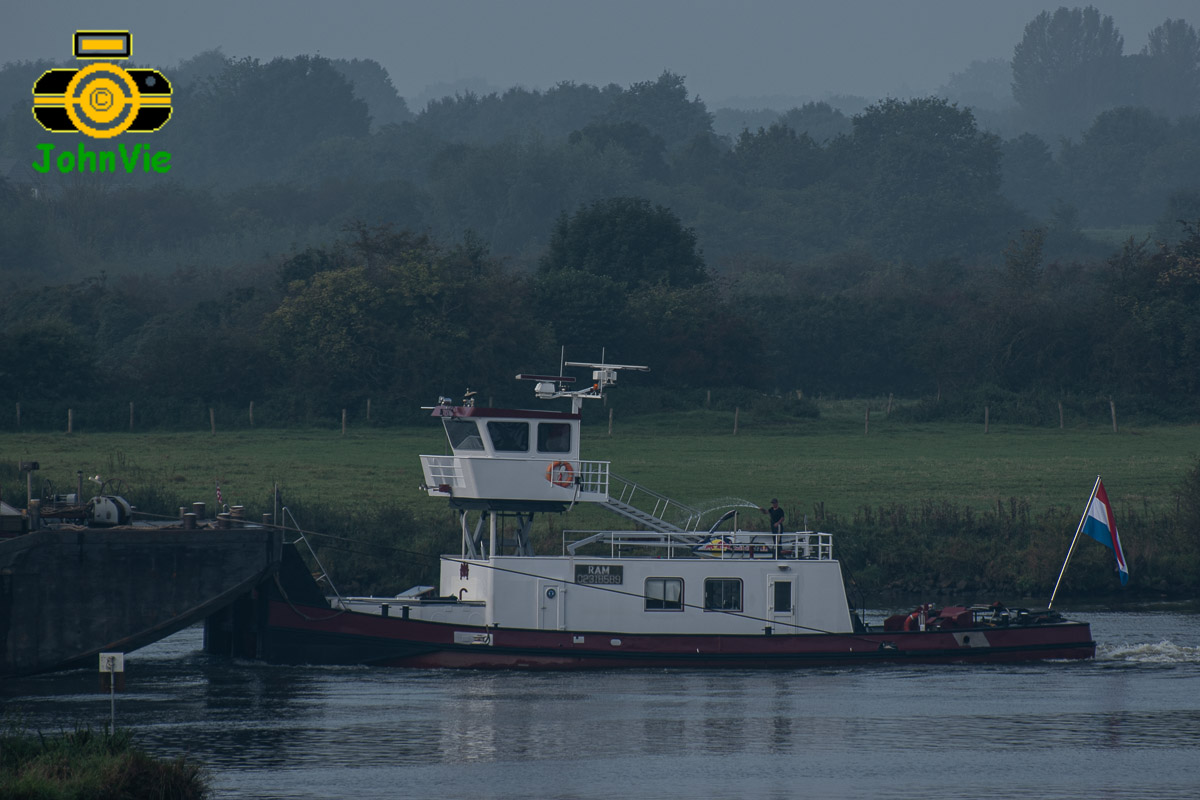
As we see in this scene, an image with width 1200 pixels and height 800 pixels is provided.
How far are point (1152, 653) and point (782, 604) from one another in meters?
8.40

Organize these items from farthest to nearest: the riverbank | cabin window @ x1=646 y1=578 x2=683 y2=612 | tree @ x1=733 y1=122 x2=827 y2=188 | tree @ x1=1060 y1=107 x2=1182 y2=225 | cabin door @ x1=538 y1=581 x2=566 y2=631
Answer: tree @ x1=1060 y1=107 x2=1182 y2=225
tree @ x1=733 y1=122 x2=827 y2=188
cabin window @ x1=646 y1=578 x2=683 y2=612
cabin door @ x1=538 y1=581 x2=566 y2=631
the riverbank

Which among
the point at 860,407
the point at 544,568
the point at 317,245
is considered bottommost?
the point at 544,568

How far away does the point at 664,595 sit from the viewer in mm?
36906

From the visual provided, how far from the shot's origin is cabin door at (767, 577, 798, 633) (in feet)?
122

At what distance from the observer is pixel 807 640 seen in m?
36.9

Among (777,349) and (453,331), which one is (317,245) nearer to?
(777,349)

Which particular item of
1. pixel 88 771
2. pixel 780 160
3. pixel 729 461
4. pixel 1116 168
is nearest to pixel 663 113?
pixel 780 160

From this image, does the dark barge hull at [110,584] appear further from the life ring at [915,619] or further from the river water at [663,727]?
the life ring at [915,619]

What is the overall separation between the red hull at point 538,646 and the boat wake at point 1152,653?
3937 millimetres

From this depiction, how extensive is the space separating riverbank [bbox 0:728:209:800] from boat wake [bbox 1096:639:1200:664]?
22195 mm

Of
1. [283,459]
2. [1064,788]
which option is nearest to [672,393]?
[283,459]

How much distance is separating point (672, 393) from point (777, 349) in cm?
1546

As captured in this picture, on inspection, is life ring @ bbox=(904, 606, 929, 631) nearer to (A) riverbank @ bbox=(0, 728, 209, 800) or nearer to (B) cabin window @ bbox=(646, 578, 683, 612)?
(B) cabin window @ bbox=(646, 578, 683, 612)

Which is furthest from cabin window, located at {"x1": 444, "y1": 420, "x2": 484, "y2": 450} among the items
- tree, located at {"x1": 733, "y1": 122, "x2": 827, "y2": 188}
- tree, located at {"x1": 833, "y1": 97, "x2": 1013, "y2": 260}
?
tree, located at {"x1": 733, "y1": 122, "x2": 827, "y2": 188}
